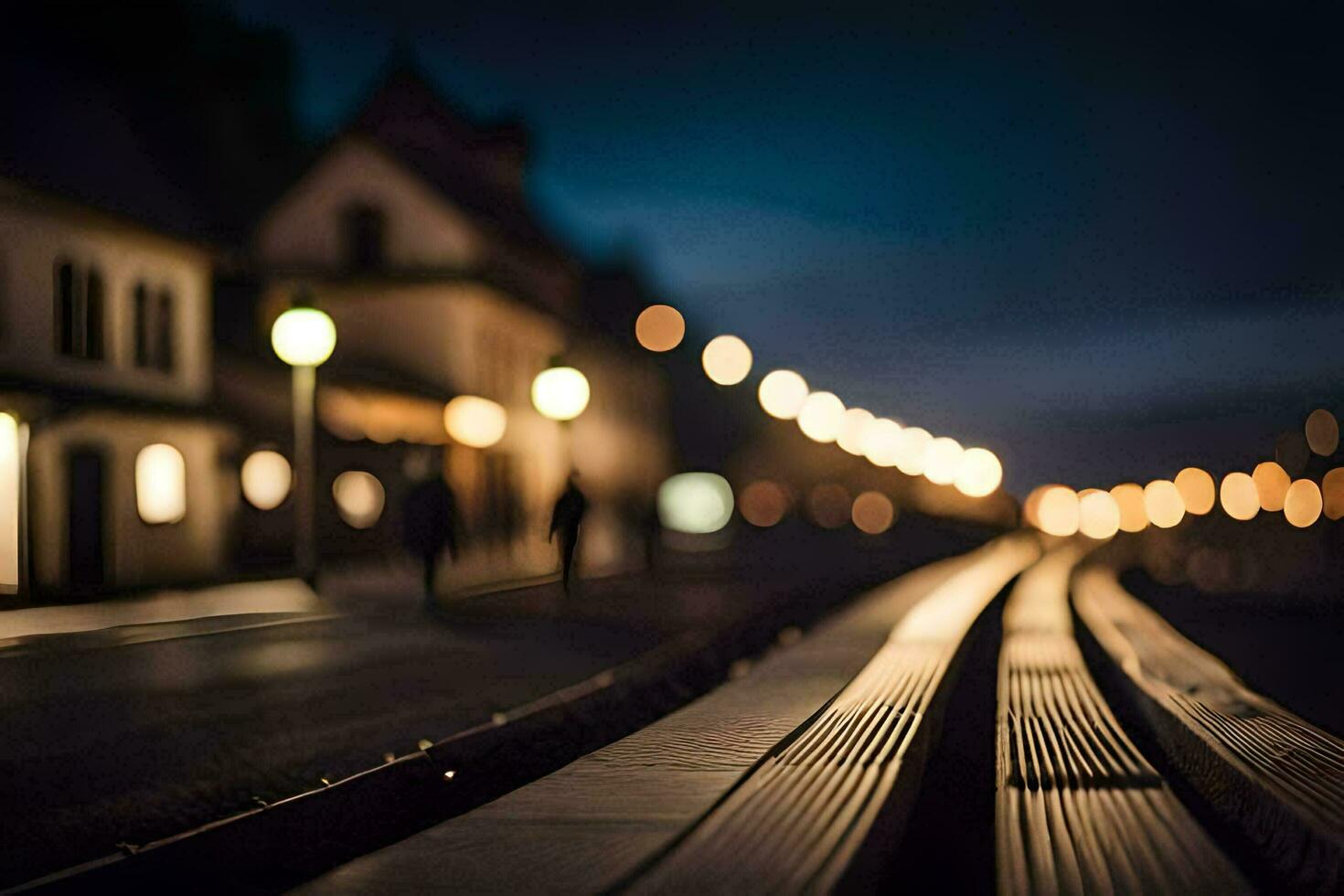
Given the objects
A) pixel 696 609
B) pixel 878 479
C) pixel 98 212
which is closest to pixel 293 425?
pixel 98 212

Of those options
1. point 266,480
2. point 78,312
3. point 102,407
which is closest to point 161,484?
point 102,407

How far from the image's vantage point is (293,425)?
36.9 meters

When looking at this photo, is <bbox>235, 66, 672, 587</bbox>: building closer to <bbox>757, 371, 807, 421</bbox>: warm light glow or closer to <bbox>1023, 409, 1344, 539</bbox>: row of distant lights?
<bbox>757, 371, 807, 421</bbox>: warm light glow

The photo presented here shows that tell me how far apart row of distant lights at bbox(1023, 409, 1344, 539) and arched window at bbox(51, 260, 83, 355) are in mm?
117267

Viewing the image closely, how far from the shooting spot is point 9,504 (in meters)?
25.3

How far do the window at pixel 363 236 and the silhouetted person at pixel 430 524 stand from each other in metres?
22.2

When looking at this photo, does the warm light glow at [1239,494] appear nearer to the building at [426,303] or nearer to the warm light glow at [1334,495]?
the warm light glow at [1334,495]

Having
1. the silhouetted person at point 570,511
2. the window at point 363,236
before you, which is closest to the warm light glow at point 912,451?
the window at point 363,236

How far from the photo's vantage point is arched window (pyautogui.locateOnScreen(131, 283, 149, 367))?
96.7ft

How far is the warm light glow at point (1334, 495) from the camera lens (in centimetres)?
8294

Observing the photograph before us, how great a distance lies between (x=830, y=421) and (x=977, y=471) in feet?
169

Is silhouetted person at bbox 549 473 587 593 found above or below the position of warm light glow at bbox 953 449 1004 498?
below

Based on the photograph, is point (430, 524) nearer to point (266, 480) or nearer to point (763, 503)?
point (266, 480)

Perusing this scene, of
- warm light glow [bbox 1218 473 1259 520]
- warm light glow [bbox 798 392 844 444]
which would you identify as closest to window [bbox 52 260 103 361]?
warm light glow [bbox 798 392 844 444]
